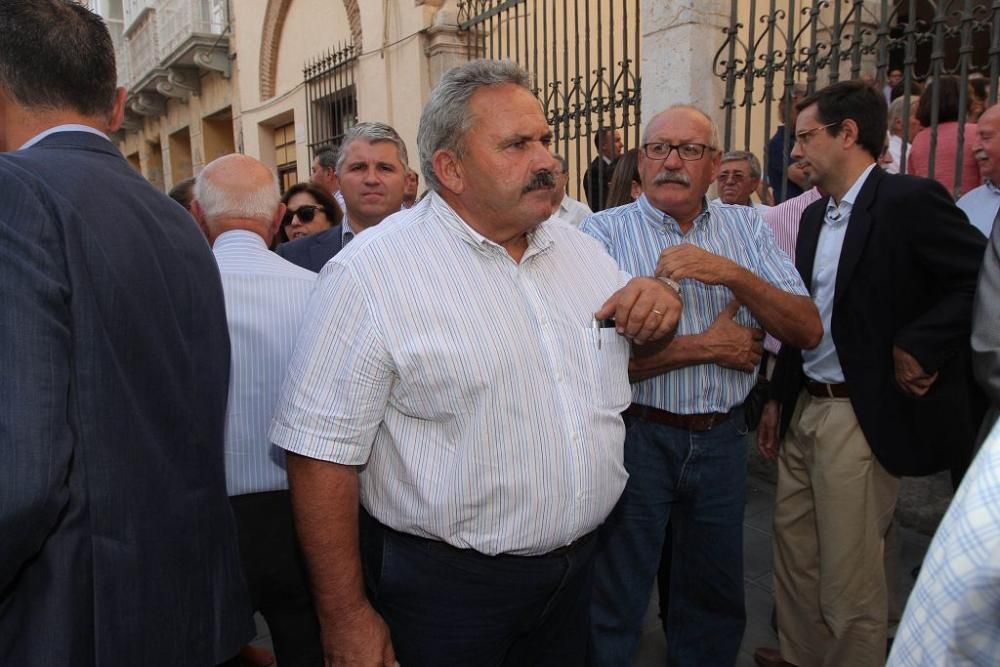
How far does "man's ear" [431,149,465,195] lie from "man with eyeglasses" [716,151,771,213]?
352 cm

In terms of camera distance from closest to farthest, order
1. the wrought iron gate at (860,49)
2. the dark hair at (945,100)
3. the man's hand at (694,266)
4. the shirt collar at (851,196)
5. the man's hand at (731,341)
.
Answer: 1. the man's hand at (694,266)
2. the man's hand at (731,341)
3. the shirt collar at (851,196)
4. the wrought iron gate at (860,49)
5. the dark hair at (945,100)

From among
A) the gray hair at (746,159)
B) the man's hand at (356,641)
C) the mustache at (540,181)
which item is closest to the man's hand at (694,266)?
the mustache at (540,181)

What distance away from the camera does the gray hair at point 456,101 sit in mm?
1697

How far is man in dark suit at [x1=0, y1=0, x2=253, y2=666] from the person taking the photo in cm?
117

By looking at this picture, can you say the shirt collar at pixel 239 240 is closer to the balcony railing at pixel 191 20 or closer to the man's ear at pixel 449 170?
the man's ear at pixel 449 170

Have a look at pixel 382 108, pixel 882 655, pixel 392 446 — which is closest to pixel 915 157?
pixel 882 655

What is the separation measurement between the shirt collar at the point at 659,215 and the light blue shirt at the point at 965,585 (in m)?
1.86

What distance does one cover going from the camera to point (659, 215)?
2.49 metres

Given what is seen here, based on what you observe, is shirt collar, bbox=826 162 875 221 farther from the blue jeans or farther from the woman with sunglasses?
the woman with sunglasses

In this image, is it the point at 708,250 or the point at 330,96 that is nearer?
the point at 708,250

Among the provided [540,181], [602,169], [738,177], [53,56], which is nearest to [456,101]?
[540,181]

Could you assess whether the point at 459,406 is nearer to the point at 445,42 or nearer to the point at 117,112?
the point at 117,112

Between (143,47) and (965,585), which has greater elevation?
(143,47)

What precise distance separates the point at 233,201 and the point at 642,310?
1.31 m
